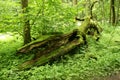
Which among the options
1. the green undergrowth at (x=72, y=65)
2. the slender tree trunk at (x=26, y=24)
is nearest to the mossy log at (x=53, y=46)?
the green undergrowth at (x=72, y=65)

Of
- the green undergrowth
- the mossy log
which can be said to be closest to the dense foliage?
the green undergrowth

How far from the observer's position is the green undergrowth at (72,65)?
25.8ft

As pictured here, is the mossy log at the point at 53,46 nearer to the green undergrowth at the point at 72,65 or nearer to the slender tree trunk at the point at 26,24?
the green undergrowth at the point at 72,65

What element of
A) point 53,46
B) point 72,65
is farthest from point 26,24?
point 72,65

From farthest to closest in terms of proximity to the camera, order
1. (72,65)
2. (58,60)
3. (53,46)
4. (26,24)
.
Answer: (26,24) → (53,46) → (58,60) → (72,65)

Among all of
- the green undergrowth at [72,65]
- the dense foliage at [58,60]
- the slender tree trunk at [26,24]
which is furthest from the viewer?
the slender tree trunk at [26,24]

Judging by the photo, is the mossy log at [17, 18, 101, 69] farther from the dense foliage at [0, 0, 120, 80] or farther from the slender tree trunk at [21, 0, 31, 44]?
the slender tree trunk at [21, 0, 31, 44]

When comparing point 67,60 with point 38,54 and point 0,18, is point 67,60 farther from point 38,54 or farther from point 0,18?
point 0,18

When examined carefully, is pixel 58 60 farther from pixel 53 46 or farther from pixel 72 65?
pixel 53 46

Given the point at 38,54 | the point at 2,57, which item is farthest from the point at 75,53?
the point at 2,57

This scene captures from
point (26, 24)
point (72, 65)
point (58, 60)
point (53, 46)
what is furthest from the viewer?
point (26, 24)

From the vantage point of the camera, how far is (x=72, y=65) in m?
8.97

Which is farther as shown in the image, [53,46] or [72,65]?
[53,46]

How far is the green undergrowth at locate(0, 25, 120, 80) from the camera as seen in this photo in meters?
7.86
